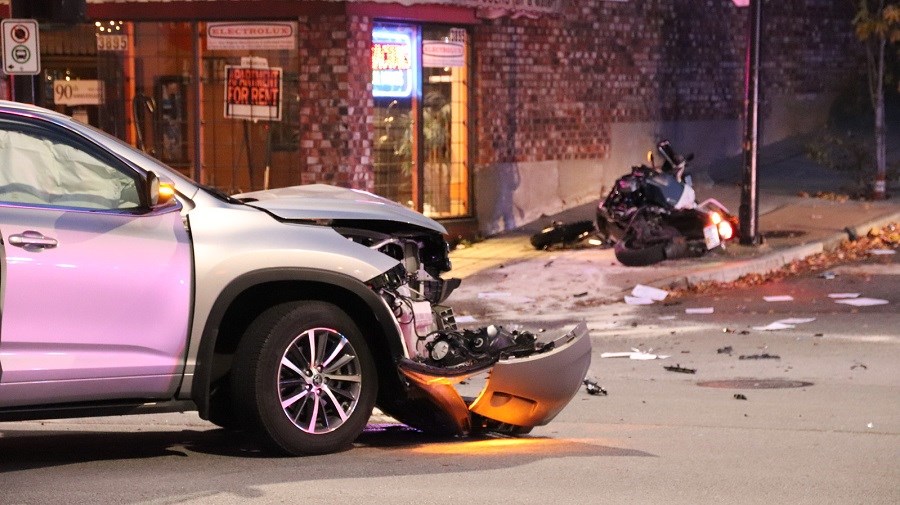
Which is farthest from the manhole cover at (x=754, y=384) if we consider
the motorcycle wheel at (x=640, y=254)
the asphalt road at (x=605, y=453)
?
the motorcycle wheel at (x=640, y=254)

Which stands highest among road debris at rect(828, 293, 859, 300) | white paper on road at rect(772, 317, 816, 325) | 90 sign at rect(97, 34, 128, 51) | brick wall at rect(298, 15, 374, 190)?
90 sign at rect(97, 34, 128, 51)

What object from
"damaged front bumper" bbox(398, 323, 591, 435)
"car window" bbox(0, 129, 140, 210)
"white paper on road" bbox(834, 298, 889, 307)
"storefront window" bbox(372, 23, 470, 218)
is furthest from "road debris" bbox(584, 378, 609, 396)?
"storefront window" bbox(372, 23, 470, 218)

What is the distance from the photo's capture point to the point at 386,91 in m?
18.4

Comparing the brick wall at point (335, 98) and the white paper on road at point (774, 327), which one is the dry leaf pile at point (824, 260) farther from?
the brick wall at point (335, 98)

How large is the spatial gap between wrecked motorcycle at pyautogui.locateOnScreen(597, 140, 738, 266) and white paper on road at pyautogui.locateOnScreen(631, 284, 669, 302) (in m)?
1.11

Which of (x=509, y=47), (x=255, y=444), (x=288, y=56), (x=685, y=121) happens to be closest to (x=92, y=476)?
(x=255, y=444)

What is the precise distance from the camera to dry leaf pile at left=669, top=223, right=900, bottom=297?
15.1 meters

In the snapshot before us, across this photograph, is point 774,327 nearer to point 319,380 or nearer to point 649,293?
point 649,293

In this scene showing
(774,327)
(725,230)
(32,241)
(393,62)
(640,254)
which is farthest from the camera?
(393,62)

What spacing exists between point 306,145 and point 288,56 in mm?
1089

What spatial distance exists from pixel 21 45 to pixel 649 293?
20.8ft

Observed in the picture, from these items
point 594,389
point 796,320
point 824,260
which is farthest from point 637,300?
point 594,389

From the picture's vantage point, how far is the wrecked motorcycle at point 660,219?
15867 mm

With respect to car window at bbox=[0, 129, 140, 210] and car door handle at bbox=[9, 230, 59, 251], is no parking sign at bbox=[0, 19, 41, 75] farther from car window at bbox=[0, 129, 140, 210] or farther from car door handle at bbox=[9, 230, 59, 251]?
car door handle at bbox=[9, 230, 59, 251]
